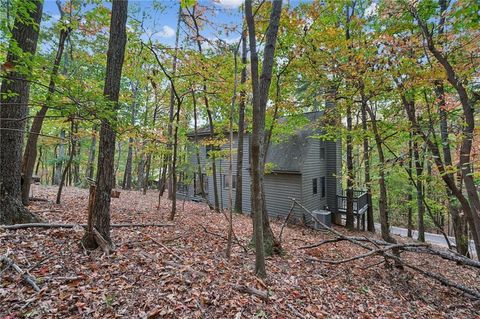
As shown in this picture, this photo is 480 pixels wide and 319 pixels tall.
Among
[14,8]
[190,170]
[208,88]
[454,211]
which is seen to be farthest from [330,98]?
[14,8]

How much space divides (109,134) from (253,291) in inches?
130

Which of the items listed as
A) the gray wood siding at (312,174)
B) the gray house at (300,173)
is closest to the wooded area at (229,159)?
the gray house at (300,173)

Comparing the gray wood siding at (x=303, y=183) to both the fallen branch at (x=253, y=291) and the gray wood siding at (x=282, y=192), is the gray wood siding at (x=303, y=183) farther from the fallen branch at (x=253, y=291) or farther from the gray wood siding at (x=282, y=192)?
the fallen branch at (x=253, y=291)

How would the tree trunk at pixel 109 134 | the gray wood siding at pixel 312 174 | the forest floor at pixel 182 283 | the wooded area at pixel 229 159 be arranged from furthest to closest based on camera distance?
the gray wood siding at pixel 312 174 < the tree trunk at pixel 109 134 < the wooded area at pixel 229 159 < the forest floor at pixel 182 283

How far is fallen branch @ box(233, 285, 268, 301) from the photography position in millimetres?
3547

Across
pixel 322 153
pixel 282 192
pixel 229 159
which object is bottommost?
pixel 282 192

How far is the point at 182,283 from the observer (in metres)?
3.43

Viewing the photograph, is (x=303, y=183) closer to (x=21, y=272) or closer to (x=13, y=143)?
(x=13, y=143)

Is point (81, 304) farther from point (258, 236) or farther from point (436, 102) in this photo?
point (436, 102)

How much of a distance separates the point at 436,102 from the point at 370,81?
2.18 metres

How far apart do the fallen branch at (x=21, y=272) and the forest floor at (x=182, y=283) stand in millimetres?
50

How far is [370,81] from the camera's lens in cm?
704

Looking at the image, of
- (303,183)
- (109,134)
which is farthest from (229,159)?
(303,183)

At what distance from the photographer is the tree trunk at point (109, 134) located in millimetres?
3818
